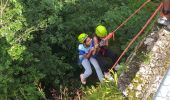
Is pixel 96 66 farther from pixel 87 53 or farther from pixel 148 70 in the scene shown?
pixel 148 70

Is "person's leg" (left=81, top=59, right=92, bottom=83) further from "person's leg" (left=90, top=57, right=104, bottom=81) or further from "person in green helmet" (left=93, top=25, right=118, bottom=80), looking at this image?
"person in green helmet" (left=93, top=25, right=118, bottom=80)

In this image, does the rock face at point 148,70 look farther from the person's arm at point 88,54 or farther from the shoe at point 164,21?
the person's arm at point 88,54

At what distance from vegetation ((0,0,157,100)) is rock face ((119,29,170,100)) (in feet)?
13.1

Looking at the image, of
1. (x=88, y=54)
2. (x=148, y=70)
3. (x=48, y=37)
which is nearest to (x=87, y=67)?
(x=88, y=54)

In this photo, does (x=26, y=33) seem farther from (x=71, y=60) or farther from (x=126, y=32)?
(x=126, y=32)

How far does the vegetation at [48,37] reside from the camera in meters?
9.42

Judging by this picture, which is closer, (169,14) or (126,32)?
(169,14)

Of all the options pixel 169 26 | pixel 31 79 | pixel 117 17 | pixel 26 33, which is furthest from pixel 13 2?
pixel 169 26

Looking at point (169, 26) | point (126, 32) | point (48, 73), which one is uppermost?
point (169, 26)

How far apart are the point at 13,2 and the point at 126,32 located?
9.40 feet

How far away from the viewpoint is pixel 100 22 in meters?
10.5

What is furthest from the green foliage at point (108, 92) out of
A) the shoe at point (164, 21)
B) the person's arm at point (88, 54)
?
the person's arm at point (88, 54)

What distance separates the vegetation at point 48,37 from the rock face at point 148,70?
398 centimetres

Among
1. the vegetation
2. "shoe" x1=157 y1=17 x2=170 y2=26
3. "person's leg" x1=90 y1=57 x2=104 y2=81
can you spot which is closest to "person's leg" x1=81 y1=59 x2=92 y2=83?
"person's leg" x1=90 y1=57 x2=104 y2=81
